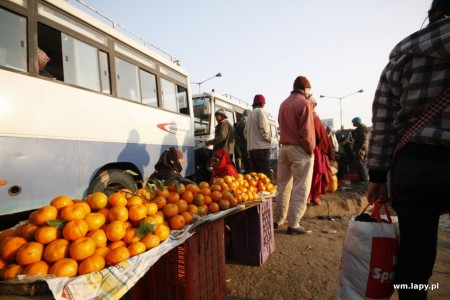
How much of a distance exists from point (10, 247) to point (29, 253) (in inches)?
7.3

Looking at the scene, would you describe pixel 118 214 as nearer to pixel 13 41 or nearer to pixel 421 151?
pixel 421 151

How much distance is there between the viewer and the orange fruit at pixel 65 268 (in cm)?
124

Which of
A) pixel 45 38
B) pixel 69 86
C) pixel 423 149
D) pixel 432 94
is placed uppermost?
pixel 45 38

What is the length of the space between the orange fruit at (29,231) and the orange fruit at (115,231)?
38 centimetres

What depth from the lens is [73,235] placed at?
4.65 feet

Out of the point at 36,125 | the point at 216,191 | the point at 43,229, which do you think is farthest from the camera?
the point at 36,125

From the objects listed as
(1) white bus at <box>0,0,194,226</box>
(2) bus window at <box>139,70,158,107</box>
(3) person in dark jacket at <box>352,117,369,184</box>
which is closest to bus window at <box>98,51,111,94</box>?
(1) white bus at <box>0,0,194,226</box>

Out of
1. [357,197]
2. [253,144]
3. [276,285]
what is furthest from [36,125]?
[357,197]

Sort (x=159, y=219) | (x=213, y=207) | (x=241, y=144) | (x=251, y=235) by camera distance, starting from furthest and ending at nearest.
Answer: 1. (x=241, y=144)
2. (x=251, y=235)
3. (x=213, y=207)
4. (x=159, y=219)

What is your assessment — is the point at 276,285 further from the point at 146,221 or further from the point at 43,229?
the point at 43,229

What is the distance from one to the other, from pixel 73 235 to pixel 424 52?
207 cm

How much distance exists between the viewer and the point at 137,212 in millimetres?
1702

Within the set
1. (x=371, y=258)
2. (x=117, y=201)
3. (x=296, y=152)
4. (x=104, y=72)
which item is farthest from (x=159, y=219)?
(x=104, y=72)

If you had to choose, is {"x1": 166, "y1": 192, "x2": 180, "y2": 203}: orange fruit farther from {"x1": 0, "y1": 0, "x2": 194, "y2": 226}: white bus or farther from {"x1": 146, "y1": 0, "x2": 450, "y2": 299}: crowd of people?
{"x1": 0, "y1": 0, "x2": 194, "y2": 226}: white bus
